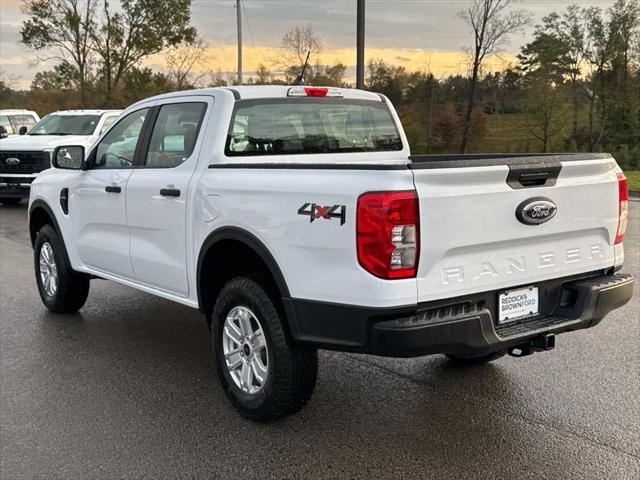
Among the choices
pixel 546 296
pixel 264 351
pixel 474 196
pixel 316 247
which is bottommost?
pixel 264 351

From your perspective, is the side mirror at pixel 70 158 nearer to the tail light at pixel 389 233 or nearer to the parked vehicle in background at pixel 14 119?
the tail light at pixel 389 233

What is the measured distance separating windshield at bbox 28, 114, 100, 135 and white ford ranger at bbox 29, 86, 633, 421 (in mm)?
10715

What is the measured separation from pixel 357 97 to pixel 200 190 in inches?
63.5

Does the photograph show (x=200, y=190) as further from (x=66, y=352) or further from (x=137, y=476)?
(x=66, y=352)

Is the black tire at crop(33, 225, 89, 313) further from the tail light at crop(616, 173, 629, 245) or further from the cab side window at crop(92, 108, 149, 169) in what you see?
the tail light at crop(616, 173, 629, 245)

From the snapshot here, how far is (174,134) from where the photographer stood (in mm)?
4590

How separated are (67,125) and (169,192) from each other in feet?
39.5

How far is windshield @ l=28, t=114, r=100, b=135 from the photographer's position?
1487 cm

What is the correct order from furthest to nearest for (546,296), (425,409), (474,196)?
(425,409) < (546,296) < (474,196)

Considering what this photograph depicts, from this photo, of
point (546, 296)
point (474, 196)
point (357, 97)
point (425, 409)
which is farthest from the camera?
point (357, 97)

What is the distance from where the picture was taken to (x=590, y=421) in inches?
146

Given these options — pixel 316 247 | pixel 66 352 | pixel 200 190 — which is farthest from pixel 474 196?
pixel 66 352

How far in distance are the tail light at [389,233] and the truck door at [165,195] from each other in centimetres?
158

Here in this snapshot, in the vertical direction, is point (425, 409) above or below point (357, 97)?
below
